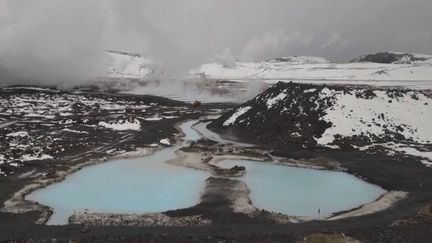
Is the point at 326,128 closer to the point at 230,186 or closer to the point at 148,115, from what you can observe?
the point at 230,186

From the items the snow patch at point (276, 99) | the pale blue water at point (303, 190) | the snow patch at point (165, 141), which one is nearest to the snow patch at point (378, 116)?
the snow patch at point (276, 99)

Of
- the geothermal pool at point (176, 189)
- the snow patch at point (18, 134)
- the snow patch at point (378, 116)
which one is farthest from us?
the snow patch at point (18, 134)

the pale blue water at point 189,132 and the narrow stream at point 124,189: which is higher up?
the pale blue water at point 189,132

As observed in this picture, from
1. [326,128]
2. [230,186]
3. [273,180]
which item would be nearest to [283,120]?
[326,128]

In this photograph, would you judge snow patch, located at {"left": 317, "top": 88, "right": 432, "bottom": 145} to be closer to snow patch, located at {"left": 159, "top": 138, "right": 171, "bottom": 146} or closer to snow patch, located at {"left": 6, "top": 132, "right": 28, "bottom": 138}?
snow patch, located at {"left": 159, "top": 138, "right": 171, "bottom": 146}

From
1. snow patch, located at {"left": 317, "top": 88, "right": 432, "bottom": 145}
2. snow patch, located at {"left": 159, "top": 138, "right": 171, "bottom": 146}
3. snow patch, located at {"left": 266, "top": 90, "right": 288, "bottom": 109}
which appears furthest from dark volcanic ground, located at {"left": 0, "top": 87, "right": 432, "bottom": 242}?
snow patch, located at {"left": 266, "top": 90, "right": 288, "bottom": 109}

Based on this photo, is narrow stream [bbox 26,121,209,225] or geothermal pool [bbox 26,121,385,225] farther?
geothermal pool [bbox 26,121,385,225]

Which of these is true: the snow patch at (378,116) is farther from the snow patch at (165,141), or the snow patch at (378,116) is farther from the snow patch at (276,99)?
the snow patch at (165,141)
